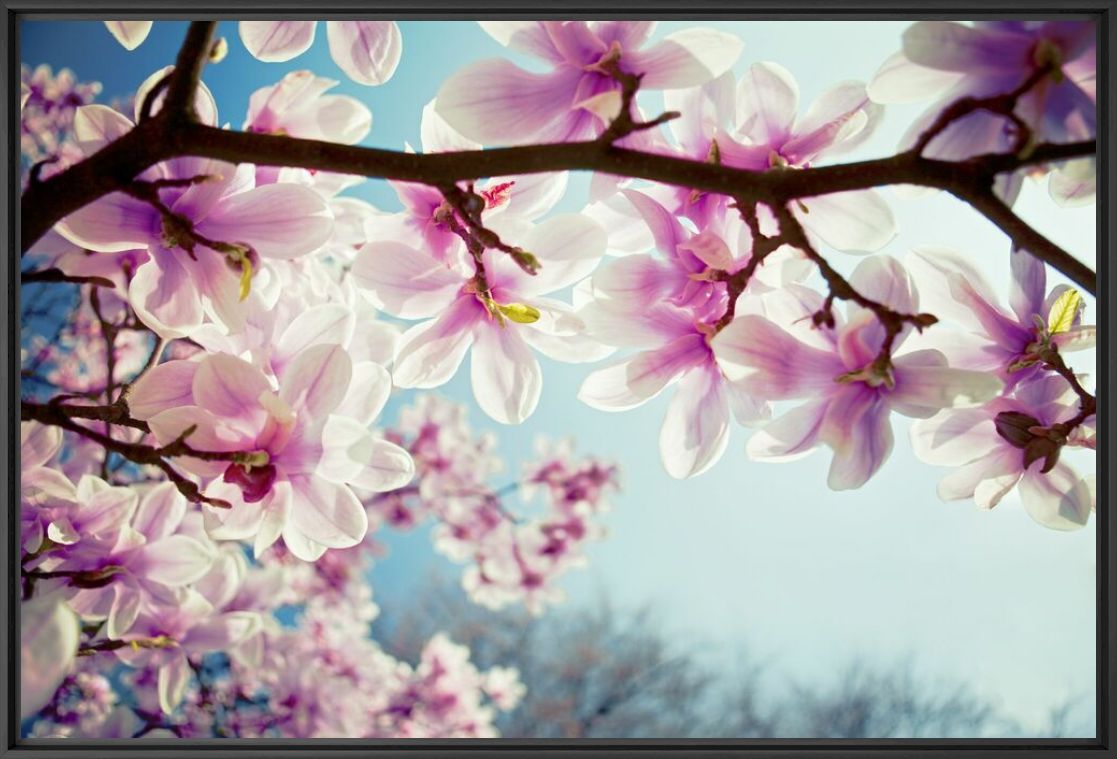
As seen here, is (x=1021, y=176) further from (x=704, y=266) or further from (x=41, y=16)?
(x=41, y=16)

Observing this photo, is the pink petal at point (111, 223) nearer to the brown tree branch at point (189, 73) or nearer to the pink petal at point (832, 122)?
the brown tree branch at point (189, 73)

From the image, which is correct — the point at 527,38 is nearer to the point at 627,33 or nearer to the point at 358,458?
the point at 627,33

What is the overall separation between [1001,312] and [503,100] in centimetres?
30

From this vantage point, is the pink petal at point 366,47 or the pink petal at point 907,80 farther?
the pink petal at point 366,47

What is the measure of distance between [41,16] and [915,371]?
0.54 metres

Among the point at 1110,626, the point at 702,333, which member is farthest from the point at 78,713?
the point at 1110,626

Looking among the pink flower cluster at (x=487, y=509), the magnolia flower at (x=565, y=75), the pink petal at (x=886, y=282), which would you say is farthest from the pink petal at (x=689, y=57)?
the pink flower cluster at (x=487, y=509)

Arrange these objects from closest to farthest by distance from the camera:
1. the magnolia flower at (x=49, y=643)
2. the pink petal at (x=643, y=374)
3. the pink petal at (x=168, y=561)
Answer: the magnolia flower at (x=49, y=643) < the pink petal at (x=643, y=374) < the pink petal at (x=168, y=561)

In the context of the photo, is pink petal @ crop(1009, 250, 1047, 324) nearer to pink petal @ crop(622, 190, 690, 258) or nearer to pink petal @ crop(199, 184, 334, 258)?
pink petal @ crop(622, 190, 690, 258)

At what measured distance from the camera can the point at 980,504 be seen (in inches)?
18.7

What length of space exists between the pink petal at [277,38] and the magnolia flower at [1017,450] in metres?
0.45

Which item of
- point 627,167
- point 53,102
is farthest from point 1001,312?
point 53,102

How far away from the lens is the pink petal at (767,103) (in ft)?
1.47

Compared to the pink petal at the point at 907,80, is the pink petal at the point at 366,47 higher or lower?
higher
